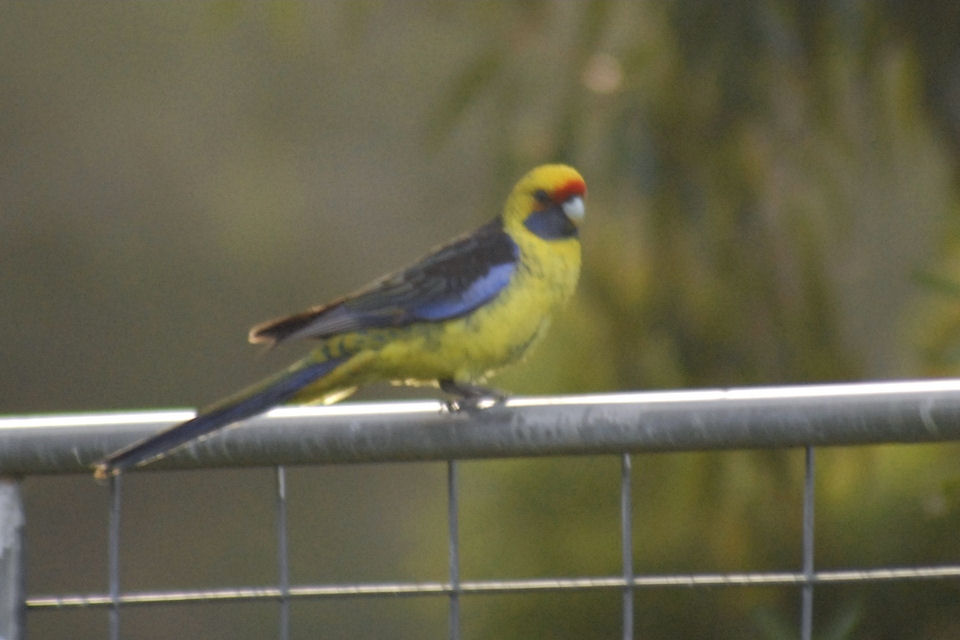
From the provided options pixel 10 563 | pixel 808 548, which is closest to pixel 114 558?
pixel 10 563

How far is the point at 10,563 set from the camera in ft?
3.22

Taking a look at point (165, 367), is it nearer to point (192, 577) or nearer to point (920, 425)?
point (192, 577)

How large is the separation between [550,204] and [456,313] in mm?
260

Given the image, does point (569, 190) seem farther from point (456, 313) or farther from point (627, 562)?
point (627, 562)

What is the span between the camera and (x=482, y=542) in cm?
282

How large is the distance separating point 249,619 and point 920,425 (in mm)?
6428

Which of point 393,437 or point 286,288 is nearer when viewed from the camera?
point 393,437

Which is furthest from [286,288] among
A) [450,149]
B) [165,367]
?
[450,149]

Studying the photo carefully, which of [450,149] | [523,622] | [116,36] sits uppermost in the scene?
[116,36]

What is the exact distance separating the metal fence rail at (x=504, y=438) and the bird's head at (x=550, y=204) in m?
0.70

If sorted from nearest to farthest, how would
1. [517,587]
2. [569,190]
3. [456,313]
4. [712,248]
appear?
[517,587] < [456,313] < [569,190] < [712,248]

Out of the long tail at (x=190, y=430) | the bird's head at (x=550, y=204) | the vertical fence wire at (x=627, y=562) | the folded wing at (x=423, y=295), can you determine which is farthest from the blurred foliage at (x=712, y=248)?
the vertical fence wire at (x=627, y=562)

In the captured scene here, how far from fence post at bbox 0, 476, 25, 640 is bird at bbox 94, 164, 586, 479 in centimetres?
34

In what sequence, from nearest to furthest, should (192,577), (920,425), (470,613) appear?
(920,425)
(470,613)
(192,577)
